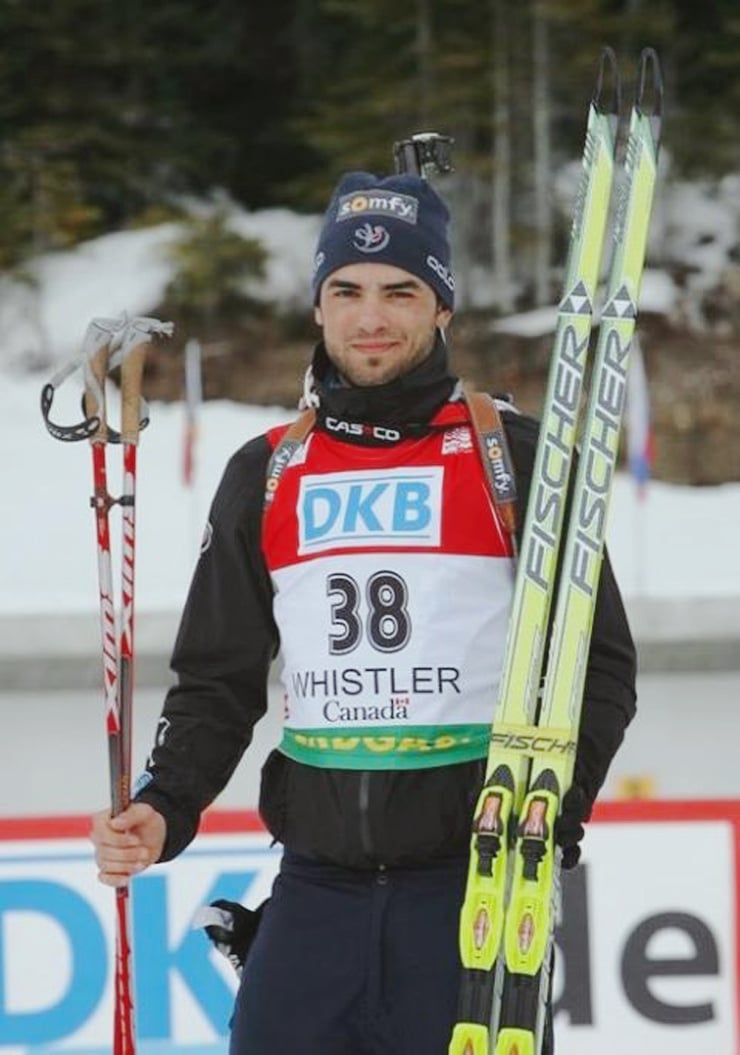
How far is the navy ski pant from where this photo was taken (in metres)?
2.06

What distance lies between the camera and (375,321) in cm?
215

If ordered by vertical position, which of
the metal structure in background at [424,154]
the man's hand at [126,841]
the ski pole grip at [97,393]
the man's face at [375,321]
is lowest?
the man's hand at [126,841]

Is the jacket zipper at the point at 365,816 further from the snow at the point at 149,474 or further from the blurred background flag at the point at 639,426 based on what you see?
the snow at the point at 149,474

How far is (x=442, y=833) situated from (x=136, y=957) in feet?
5.35

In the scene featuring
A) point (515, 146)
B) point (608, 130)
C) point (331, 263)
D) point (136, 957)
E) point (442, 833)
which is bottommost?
point (136, 957)

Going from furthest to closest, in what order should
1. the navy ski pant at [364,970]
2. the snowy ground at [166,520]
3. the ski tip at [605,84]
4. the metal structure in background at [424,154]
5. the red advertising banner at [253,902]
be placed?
the snowy ground at [166,520], the red advertising banner at [253,902], the metal structure in background at [424,154], the ski tip at [605,84], the navy ski pant at [364,970]

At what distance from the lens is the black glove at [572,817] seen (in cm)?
210

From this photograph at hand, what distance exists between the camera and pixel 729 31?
2022 cm

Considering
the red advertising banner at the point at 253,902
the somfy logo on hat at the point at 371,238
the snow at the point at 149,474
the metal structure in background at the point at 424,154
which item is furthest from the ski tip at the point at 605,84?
the snow at the point at 149,474

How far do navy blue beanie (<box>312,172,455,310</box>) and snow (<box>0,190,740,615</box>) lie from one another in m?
12.0

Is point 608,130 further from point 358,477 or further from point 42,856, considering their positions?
point 42,856

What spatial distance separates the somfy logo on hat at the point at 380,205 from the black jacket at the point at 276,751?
0.81 ft

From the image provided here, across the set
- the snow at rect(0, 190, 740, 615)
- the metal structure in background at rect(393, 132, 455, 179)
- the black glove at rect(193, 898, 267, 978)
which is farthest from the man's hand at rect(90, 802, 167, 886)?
the snow at rect(0, 190, 740, 615)

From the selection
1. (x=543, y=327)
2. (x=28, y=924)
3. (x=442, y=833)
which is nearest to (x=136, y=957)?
(x=28, y=924)
